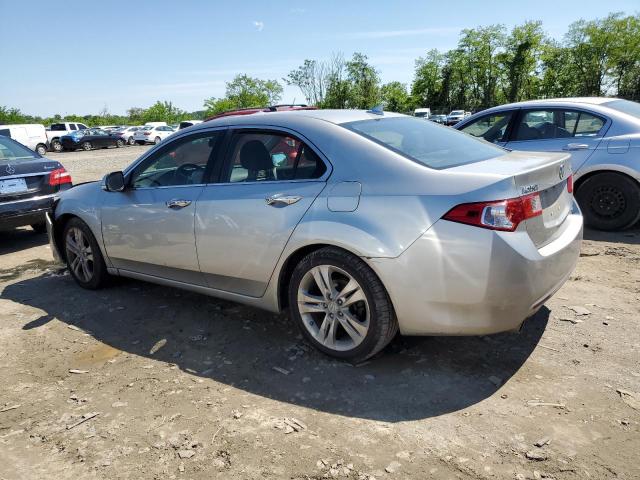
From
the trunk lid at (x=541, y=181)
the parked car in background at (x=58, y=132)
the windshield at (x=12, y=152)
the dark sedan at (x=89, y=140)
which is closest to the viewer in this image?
the trunk lid at (x=541, y=181)

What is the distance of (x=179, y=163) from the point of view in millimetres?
4078

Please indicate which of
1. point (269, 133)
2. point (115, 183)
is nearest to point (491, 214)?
point (269, 133)

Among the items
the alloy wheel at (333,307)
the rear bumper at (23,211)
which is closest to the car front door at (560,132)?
the alloy wheel at (333,307)

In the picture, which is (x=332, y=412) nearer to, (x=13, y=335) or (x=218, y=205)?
(x=218, y=205)

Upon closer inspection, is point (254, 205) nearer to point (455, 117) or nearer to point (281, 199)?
point (281, 199)

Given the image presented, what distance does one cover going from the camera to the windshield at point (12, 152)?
679 centimetres

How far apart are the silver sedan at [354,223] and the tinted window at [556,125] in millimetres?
3128

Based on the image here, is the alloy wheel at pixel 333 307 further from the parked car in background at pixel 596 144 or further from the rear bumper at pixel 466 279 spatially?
the parked car in background at pixel 596 144

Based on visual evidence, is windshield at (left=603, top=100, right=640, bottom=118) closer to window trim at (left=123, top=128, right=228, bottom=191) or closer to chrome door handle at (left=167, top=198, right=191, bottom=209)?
window trim at (left=123, top=128, right=228, bottom=191)

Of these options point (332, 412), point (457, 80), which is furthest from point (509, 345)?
point (457, 80)

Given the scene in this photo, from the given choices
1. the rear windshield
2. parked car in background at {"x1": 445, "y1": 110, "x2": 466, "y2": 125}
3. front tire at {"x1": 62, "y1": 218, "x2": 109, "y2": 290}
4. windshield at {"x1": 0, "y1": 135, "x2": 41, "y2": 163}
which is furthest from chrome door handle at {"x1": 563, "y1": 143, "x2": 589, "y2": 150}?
parked car in background at {"x1": 445, "y1": 110, "x2": 466, "y2": 125}

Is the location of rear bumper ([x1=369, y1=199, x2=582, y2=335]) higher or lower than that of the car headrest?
lower

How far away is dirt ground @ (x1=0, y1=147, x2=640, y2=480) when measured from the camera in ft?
7.64

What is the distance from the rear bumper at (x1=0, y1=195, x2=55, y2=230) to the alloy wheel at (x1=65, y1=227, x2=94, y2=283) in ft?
5.54
